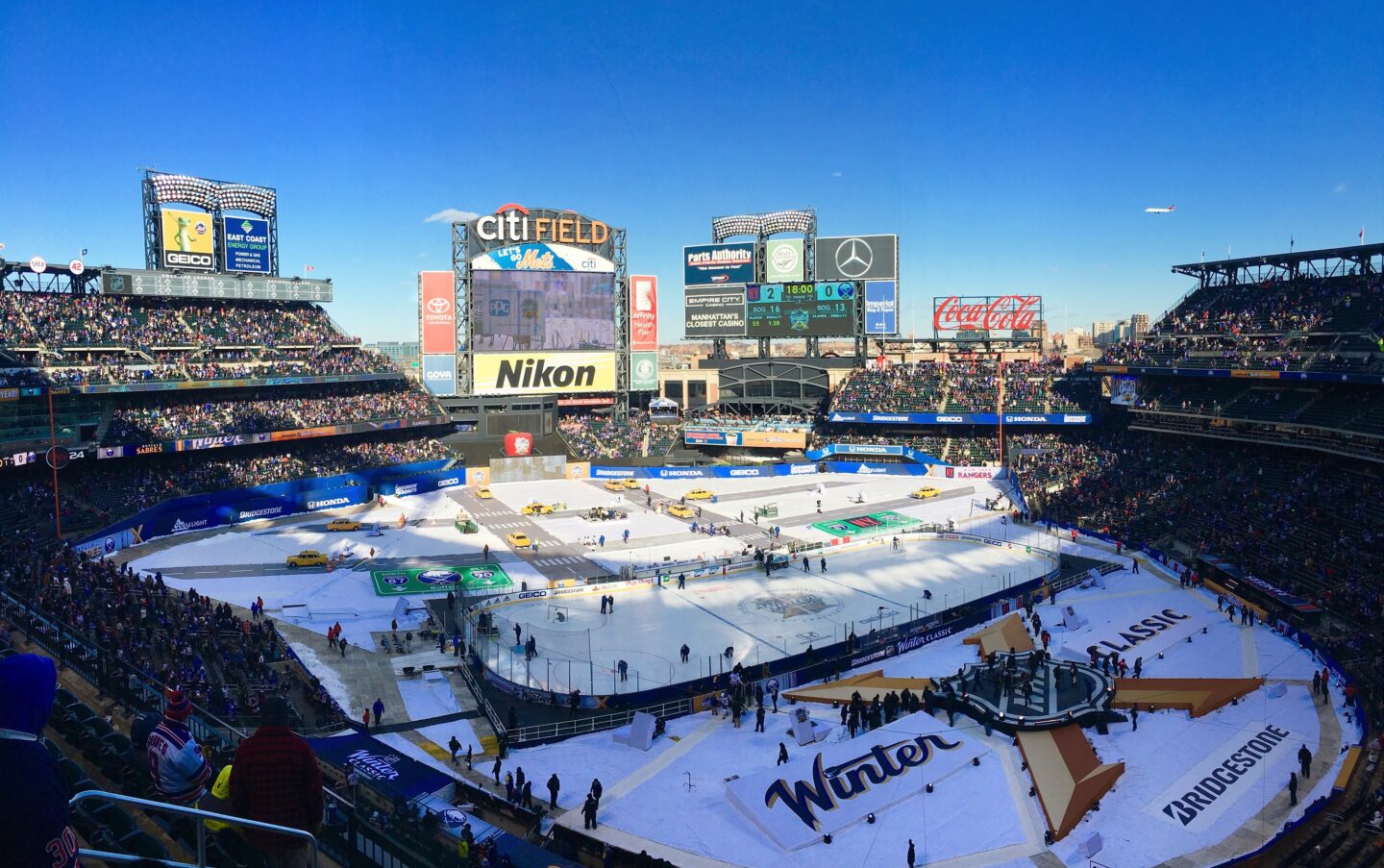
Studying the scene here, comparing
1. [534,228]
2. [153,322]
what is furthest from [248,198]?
[534,228]

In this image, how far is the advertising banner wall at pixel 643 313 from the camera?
263 ft

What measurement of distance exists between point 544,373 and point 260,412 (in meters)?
24.0

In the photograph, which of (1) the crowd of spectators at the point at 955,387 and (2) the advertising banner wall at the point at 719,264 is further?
(2) the advertising banner wall at the point at 719,264

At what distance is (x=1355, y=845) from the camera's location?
→ 18.1 meters

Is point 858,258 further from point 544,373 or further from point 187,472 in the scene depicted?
point 187,472

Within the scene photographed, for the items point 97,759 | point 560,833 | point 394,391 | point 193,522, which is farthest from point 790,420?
point 97,759

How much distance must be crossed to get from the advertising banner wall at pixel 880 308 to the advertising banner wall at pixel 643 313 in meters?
19.5

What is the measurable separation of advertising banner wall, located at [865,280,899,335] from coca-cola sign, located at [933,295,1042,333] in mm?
3690

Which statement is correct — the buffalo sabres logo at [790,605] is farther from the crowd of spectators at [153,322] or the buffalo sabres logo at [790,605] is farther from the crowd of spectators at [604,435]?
the crowd of spectators at [153,322]

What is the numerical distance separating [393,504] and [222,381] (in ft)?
44.6

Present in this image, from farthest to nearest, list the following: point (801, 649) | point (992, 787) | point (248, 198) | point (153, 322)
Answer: point (248, 198) < point (153, 322) < point (801, 649) < point (992, 787)

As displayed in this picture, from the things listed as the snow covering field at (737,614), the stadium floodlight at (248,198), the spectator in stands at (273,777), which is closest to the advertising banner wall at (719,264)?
the stadium floodlight at (248,198)

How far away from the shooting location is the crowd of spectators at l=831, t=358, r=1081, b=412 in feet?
234

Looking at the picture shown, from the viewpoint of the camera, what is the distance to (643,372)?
81.9m
